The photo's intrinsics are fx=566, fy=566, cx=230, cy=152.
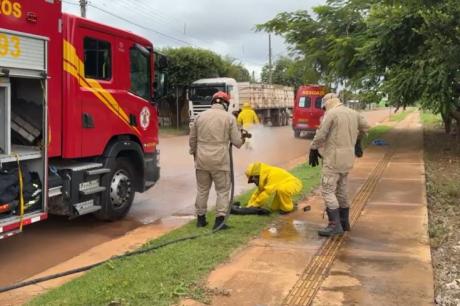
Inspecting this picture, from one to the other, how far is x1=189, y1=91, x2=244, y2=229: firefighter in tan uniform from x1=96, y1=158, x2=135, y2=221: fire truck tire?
1516 mm

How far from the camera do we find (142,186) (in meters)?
8.88

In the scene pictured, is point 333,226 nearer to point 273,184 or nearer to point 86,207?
point 273,184

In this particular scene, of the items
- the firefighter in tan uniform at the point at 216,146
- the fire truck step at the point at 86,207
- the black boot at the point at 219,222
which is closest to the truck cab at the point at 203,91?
the fire truck step at the point at 86,207

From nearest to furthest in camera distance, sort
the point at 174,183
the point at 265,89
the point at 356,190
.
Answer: the point at 356,190 < the point at 174,183 < the point at 265,89

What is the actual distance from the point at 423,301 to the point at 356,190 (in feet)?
19.3

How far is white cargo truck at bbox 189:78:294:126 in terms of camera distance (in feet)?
91.6

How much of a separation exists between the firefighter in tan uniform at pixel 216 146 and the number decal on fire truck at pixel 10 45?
2256 mm

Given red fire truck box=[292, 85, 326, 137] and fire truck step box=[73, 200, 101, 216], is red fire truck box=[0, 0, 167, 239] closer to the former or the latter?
fire truck step box=[73, 200, 101, 216]

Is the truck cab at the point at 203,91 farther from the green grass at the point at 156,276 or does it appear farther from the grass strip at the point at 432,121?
the green grass at the point at 156,276

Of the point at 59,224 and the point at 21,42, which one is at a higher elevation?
the point at 21,42

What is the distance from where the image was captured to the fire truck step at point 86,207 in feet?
23.9

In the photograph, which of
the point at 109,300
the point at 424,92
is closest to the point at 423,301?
the point at 109,300

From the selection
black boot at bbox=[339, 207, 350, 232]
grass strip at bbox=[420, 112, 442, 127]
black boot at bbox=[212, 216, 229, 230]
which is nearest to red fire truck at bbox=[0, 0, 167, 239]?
black boot at bbox=[212, 216, 229, 230]

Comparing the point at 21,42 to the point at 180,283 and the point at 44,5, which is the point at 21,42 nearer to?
the point at 44,5
